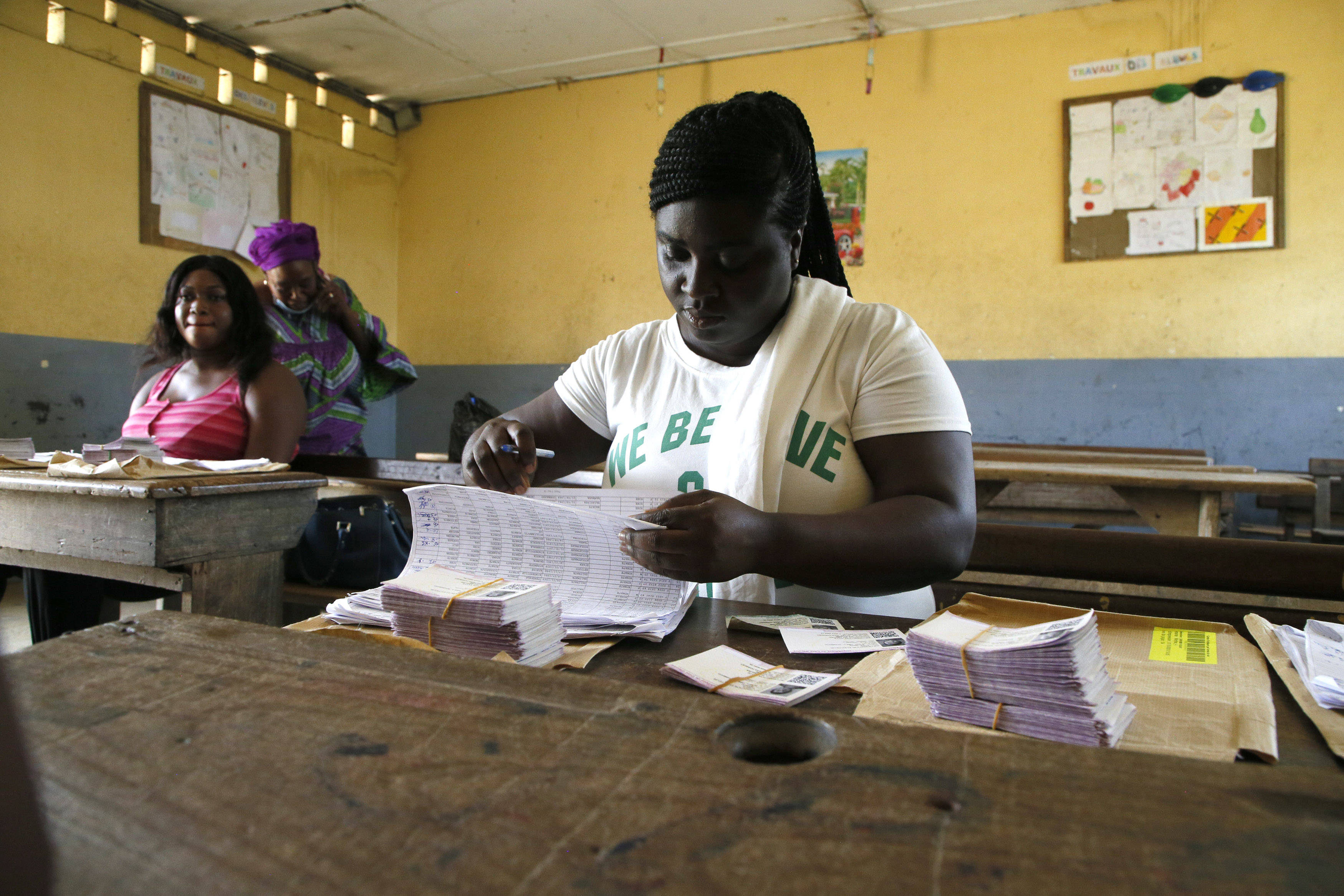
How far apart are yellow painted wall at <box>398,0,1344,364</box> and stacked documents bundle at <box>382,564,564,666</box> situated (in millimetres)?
4448

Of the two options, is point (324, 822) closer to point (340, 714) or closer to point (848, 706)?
point (340, 714)

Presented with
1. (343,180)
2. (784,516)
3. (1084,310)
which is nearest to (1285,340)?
(1084,310)

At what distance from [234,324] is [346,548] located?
96 cm

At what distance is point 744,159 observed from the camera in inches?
46.3

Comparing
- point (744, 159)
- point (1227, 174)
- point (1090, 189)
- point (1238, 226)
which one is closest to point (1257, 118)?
point (1227, 174)

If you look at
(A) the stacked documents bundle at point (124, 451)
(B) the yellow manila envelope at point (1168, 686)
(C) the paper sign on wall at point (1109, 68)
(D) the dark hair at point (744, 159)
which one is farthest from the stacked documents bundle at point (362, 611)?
(C) the paper sign on wall at point (1109, 68)

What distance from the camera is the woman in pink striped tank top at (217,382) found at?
255cm

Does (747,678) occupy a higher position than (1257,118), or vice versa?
(1257,118)

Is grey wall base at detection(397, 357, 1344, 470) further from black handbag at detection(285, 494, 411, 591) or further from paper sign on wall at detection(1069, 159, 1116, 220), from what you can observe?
black handbag at detection(285, 494, 411, 591)

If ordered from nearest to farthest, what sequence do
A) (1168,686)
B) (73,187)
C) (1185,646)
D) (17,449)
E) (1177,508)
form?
(1168,686) → (1185,646) → (17,449) → (1177,508) → (73,187)

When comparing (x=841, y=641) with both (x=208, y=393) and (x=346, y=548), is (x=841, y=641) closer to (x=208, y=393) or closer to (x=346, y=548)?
(x=346, y=548)

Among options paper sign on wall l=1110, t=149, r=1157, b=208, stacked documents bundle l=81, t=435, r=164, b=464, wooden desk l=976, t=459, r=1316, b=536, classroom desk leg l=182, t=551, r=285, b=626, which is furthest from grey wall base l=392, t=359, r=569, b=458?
classroom desk leg l=182, t=551, r=285, b=626

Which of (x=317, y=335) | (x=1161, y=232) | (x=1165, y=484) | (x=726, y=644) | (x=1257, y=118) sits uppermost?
(x=1257, y=118)

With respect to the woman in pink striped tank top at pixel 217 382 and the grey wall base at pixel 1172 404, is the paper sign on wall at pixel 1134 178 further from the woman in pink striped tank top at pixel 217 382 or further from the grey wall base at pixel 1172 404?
the woman in pink striped tank top at pixel 217 382
